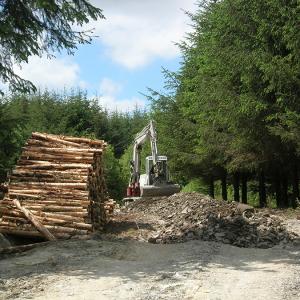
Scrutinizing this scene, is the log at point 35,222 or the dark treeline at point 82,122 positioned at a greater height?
the dark treeline at point 82,122

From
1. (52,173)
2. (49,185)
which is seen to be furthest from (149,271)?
(52,173)

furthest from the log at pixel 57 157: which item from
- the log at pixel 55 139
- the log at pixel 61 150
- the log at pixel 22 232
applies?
the log at pixel 22 232

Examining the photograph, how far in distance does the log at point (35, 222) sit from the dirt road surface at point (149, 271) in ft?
3.13

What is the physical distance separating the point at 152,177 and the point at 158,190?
1.24 m

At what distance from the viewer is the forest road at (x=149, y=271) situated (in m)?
7.76

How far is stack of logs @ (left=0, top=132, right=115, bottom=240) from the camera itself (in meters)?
13.6

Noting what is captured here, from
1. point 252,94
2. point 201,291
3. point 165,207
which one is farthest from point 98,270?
point 252,94

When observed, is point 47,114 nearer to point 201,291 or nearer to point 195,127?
point 195,127

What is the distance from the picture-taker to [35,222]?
13.4 m

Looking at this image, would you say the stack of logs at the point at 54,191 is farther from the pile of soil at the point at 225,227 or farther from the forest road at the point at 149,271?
the pile of soil at the point at 225,227

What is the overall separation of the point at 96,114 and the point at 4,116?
1760 inches

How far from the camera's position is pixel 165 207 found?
20016 mm

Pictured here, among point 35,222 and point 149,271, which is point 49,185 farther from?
point 149,271

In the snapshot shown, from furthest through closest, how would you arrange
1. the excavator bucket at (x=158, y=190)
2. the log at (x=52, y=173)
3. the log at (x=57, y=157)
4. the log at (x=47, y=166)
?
1. the excavator bucket at (x=158, y=190)
2. the log at (x=57, y=157)
3. the log at (x=47, y=166)
4. the log at (x=52, y=173)
